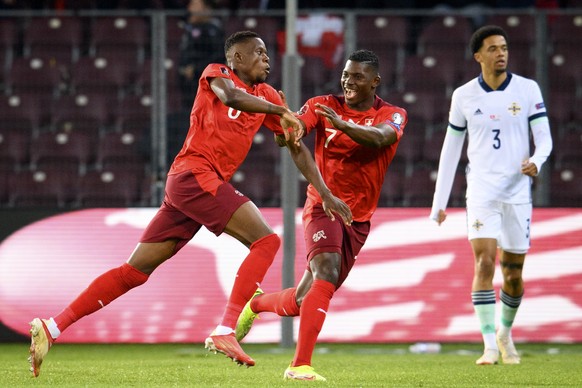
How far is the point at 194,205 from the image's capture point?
22.0 ft

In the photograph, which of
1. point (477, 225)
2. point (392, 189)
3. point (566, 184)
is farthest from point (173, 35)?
point (477, 225)

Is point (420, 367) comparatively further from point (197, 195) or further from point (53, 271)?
point (53, 271)

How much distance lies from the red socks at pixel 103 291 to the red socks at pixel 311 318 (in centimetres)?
105

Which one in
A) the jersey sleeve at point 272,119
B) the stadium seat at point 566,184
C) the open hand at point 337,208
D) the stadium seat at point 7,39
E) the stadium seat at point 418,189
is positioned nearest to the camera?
the open hand at point 337,208

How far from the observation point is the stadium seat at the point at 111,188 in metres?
11.5

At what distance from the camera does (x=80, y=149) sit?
12086 mm

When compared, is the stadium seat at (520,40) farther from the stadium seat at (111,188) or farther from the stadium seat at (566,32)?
the stadium seat at (111,188)

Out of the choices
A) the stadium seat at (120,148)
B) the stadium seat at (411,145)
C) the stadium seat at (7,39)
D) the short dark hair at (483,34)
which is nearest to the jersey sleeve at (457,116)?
the short dark hair at (483,34)

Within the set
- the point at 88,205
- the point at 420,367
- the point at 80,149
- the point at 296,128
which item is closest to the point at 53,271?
the point at 88,205

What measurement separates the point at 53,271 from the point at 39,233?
365mm

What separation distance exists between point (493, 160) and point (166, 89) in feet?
15.1

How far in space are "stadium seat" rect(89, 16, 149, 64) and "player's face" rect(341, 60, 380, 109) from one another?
19.8 feet

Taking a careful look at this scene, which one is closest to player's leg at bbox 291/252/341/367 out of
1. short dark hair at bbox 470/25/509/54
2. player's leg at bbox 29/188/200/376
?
player's leg at bbox 29/188/200/376

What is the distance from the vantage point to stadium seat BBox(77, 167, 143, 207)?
1153 cm
